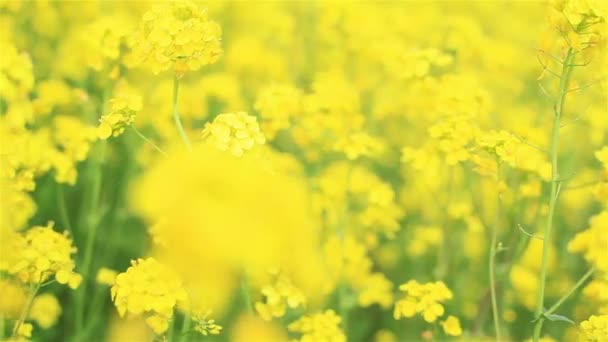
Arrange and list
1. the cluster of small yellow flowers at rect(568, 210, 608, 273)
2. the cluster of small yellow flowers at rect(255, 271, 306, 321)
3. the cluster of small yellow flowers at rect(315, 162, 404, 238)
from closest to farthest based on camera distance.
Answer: the cluster of small yellow flowers at rect(255, 271, 306, 321), the cluster of small yellow flowers at rect(568, 210, 608, 273), the cluster of small yellow flowers at rect(315, 162, 404, 238)

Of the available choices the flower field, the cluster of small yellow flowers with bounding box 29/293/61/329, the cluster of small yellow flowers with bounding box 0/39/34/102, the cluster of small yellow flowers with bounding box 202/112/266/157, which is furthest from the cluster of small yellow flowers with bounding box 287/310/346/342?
the cluster of small yellow flowers with bounding box 0/39/34/102

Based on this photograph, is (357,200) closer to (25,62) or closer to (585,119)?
(585,119)

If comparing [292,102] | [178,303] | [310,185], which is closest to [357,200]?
[310,185]

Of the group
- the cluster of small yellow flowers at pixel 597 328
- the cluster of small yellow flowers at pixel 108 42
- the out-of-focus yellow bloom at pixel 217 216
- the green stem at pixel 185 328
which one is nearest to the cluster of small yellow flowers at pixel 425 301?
the cluster of small yellow flowers at pixel 597 328

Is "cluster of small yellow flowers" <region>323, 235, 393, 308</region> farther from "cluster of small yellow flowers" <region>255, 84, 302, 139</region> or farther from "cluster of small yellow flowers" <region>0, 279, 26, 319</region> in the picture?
"cluster of small yellow flowers" <region>0, 279, 26, 319</region>

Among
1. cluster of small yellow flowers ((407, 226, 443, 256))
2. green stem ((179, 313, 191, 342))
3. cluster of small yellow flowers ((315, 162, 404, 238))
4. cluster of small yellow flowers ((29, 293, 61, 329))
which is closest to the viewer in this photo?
green stem ((179, 313, 191, 342))

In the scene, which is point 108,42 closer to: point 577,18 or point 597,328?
point 577,18
